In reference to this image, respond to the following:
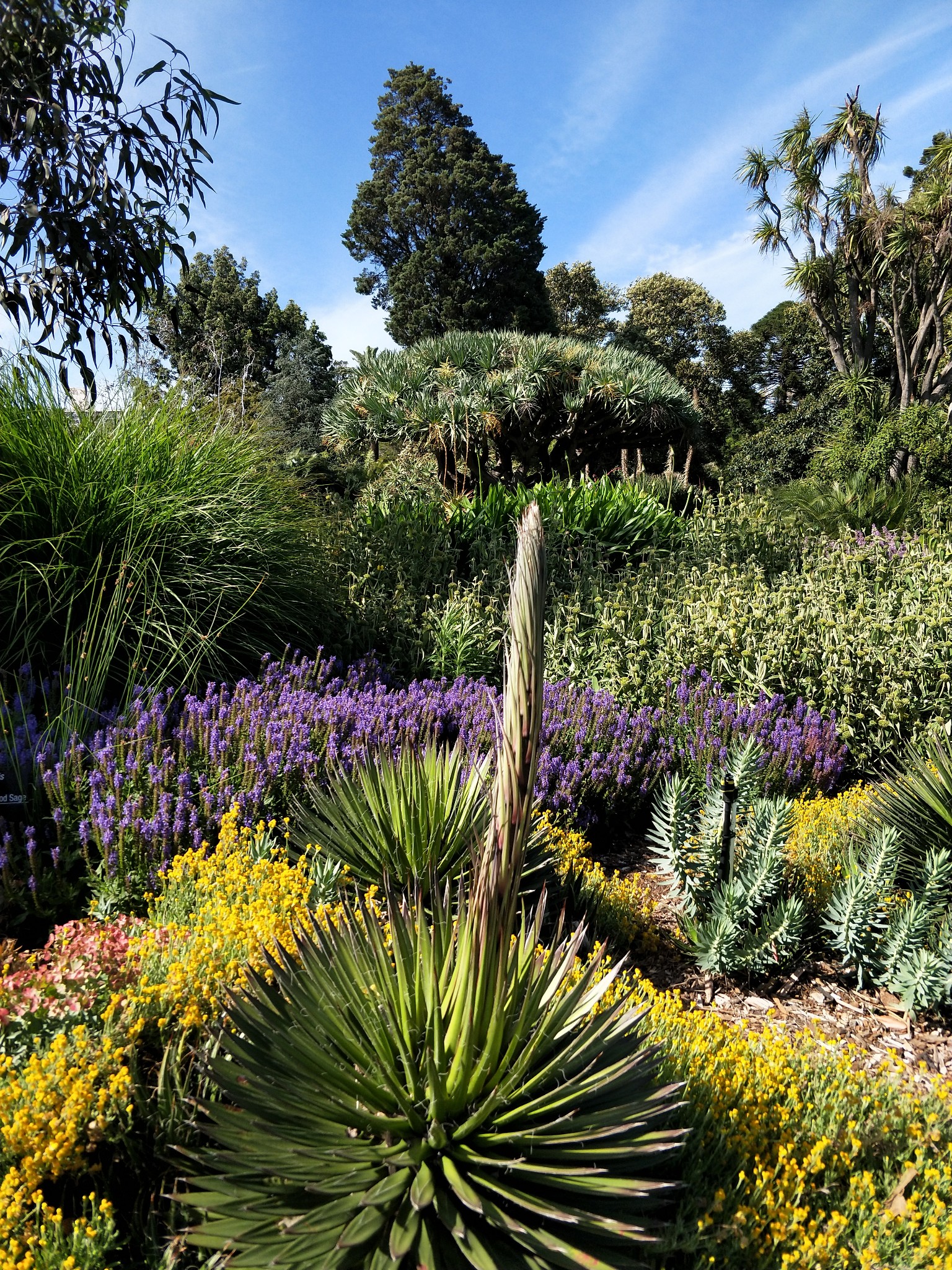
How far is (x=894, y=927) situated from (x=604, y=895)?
3.82ft

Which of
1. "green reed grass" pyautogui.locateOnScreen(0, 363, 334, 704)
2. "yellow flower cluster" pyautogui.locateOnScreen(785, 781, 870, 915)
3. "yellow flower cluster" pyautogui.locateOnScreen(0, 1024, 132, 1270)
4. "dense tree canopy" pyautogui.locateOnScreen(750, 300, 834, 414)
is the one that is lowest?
"yellow flower cluster" pyautogui.locateOnScreen(0, 1024, 132, 1270)

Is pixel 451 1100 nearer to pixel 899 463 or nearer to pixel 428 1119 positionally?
pixel 428 1119

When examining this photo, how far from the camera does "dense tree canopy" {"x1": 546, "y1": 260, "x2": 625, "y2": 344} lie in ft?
125

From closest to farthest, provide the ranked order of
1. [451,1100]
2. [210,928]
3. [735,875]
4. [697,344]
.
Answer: [451,1100] < [210,928] < [735,875] < [697,344]

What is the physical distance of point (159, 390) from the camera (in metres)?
6.74

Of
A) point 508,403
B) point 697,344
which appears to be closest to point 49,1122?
point 508,403

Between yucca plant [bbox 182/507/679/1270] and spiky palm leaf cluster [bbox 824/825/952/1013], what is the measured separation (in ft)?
5.74

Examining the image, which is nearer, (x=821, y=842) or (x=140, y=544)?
(x=821, y=842)

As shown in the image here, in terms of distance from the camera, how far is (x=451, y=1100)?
1.60 meters

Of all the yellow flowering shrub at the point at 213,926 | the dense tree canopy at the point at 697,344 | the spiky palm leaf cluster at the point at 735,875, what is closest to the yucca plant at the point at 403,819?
the yellow flowering shrub at the point at 213,926

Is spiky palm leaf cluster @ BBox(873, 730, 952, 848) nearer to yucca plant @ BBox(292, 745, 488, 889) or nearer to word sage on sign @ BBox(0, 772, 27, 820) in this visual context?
yucca plant @ BBox(292, 745, 488, 889)

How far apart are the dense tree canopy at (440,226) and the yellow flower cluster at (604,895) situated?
3001 centimetres

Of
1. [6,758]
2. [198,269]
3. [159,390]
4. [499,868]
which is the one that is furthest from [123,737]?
[198,269]

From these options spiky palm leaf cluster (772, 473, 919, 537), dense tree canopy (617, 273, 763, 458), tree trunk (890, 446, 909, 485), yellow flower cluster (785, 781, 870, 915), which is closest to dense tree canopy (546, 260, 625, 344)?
dense tree canopy (617, 273, 763, 458)
